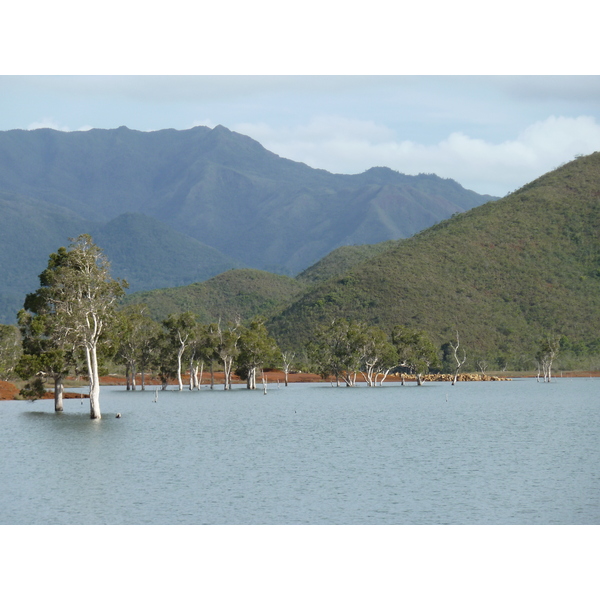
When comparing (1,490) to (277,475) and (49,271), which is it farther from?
(49,271)

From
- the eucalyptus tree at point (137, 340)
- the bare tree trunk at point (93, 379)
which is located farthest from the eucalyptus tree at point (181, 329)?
the bare tree trunk at point (93, 379)

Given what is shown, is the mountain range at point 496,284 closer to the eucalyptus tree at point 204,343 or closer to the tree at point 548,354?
the tree at point 548,354

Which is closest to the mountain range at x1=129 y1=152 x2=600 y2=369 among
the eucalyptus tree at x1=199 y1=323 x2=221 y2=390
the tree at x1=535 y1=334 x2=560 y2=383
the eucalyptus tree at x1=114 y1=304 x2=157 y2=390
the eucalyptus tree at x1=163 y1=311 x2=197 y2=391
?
the tree at x1=535 y1=334 x2=560 y2=383

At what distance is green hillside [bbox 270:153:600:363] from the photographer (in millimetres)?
147500

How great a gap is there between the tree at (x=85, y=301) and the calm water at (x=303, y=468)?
559 centimetres

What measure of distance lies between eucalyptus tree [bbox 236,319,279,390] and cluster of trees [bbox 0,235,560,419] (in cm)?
13

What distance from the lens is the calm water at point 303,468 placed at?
26766mm

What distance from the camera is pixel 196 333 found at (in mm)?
108000

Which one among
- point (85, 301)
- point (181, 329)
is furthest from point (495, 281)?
point (85, 301)

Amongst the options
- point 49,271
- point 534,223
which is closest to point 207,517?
point 49,271

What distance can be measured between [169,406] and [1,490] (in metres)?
49.8

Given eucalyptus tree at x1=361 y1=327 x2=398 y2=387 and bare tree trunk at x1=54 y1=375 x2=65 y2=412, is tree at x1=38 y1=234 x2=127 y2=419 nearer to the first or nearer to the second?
bare tree trunk at x1=54 y1=375 x2=65 y2=412

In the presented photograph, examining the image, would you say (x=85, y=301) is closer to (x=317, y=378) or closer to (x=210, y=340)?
(x=210, y=340)
